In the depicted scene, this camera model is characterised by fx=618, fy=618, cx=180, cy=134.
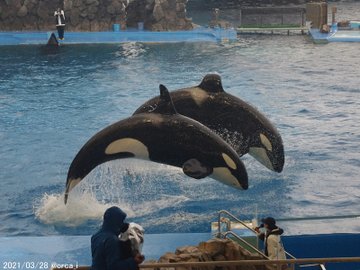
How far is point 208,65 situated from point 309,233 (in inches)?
642

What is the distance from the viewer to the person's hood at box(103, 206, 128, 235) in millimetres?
4848

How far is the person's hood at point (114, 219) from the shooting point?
4.85 m

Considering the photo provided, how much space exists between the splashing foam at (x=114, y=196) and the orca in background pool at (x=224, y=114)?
1377mm

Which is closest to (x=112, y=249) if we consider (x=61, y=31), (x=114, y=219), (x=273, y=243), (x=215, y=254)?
(x=114, y=219)

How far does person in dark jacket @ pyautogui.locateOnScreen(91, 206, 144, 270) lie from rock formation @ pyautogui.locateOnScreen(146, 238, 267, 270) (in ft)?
5.08

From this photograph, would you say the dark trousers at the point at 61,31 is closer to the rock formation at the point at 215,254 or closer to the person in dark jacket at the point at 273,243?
the rock formation at the point at 215,254

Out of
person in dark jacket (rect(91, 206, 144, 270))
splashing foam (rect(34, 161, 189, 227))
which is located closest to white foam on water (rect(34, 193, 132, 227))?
splashing foam (rect(34, 161, 189, 227))

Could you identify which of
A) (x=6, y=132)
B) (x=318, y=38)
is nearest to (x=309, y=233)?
(x=6, y=132)

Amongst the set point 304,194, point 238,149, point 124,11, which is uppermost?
point 124,11

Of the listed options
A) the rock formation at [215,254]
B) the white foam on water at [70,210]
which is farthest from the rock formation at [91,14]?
the rock formation at [215,254]

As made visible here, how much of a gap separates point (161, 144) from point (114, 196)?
202cm

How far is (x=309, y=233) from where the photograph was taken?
8305 mm

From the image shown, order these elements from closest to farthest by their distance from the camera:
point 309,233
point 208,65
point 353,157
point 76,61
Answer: point 309,233, point 353,157, point 208,65, point 76,61

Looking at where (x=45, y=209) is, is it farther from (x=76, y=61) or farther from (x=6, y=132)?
(x=76, y=61)
